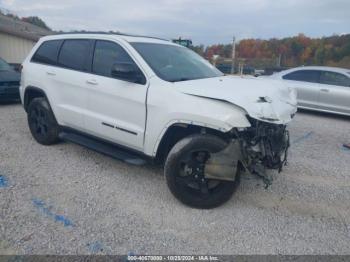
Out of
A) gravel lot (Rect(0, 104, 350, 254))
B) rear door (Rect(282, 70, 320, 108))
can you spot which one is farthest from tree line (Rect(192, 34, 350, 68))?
gravel lot (Rect(0, 104, 350, 254))

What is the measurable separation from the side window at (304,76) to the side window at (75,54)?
24.7 ft

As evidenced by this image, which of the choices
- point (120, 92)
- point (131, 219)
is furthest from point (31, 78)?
point (131, 219)

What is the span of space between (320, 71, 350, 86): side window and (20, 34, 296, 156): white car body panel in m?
5.97

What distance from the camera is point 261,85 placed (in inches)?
150

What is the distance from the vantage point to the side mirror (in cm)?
370

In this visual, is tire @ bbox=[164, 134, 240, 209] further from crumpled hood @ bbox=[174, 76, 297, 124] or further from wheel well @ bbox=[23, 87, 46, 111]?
wheel well @ bbox=[23, 87, 46, 111]

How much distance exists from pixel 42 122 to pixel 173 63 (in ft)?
8.49

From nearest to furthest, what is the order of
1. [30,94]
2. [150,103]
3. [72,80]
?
[150,103] → [72,80] → [30,94]

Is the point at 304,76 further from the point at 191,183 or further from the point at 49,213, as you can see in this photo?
the point at 49,213

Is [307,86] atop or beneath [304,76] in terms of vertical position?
beneath

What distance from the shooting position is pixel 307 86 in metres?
9.55

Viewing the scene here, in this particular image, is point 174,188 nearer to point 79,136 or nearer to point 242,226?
point 242,226

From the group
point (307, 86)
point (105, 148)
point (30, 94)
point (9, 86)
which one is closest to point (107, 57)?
point (105, 148)

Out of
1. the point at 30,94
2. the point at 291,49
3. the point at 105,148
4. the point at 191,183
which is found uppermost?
the point at 291,49
